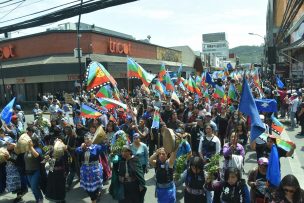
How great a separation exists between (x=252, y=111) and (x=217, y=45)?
166m

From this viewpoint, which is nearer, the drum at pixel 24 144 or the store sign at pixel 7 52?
the drum at pixel 24 144

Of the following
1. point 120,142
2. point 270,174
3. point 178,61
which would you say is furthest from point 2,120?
point 178,61

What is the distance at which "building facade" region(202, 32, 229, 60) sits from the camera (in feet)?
540

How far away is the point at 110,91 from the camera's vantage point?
37.7ft

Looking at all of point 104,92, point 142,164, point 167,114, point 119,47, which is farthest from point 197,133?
point 119,47

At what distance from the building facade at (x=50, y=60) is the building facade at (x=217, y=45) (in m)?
133

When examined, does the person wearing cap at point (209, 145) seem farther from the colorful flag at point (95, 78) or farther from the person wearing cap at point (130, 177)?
the colorful flag at point (95, 78)

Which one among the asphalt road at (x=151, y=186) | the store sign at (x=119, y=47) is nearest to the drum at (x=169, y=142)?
the asphalt road at (x=151, y=186)

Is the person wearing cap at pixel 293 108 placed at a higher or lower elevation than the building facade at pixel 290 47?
lower

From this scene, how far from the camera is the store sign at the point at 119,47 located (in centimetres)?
3413

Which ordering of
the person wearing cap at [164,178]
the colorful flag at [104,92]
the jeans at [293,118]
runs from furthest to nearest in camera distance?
the jeans at [293,118] → the colorful flag at [104,92] → the person wearing cap at [164,178]

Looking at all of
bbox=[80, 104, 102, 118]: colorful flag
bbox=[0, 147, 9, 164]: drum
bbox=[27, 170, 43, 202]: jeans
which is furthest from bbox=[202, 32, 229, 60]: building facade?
bbox=[27, 170, 43, 202]: jeans

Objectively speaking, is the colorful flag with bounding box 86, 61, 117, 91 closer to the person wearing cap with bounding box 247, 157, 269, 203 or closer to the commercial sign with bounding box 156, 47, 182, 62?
the person wearing cap with bounding box 247, 157, 269, 203

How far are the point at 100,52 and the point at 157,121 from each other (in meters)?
24.2
